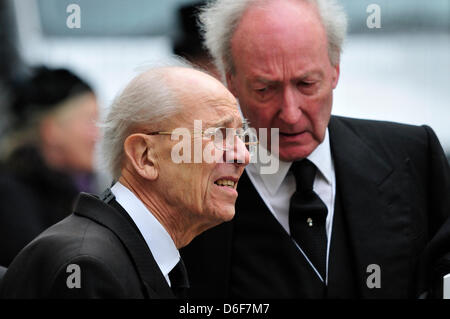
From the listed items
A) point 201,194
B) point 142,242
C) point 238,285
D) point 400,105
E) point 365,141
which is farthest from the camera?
point 400,105

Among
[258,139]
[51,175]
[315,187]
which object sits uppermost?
[258,139]

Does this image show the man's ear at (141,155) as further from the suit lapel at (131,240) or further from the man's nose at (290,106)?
the man's nose at (290,106)

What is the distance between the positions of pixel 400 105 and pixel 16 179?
7.88 ft

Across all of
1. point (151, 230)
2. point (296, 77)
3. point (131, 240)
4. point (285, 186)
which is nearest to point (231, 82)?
point (296, 77)

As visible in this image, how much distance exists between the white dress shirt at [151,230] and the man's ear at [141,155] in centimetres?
7

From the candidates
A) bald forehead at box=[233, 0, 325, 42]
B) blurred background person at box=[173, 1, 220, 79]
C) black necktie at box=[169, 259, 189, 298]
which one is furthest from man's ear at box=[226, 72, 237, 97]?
blurred background person at box=[173, 1, 220, 79]

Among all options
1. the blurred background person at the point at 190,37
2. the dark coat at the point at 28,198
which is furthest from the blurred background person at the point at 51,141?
the blurred background person at the point at 190,37

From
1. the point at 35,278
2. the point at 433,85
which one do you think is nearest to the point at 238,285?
the point at 35,278

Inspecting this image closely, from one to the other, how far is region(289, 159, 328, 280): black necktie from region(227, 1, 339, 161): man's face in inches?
4.2

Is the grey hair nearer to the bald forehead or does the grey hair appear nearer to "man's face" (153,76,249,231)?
"man's face" (153,76,249,231)

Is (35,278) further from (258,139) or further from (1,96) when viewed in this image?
(1,96)

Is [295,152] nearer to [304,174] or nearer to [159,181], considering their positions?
[304,174]

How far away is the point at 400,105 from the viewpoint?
16.6ft

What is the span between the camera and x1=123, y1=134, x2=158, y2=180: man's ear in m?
2.18
